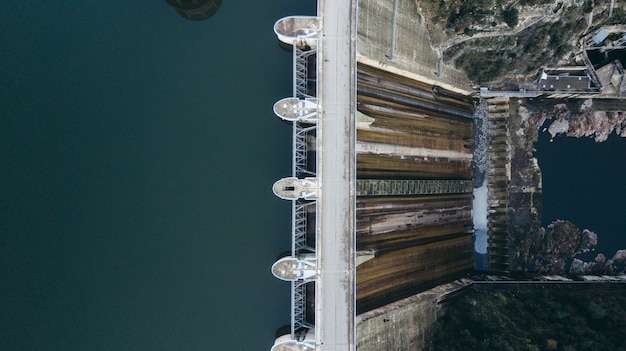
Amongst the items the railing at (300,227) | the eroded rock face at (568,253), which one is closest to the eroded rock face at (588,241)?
the eroded rock face at (568,253)

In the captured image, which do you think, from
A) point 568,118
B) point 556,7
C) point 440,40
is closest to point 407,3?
point 440,40


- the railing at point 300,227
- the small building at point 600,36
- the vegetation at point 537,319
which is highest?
the small building at point 600,36

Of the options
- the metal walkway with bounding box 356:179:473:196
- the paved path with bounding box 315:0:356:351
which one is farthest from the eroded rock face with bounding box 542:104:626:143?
the paved path with bounding box 315:0:356:351

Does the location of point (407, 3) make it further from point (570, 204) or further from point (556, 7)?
point (570, 204)

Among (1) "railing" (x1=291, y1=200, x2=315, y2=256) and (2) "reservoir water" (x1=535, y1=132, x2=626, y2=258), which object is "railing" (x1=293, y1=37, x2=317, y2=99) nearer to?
(1) "railing" (x1=291, y1=200, x2=315, y2=256)

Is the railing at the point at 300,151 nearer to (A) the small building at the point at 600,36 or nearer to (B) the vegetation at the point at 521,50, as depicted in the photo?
(B) the vegetation at the point at 521,50

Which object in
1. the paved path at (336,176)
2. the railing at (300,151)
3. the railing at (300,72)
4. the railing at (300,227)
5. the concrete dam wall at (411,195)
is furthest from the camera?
the concrete dam wall at (411,195)

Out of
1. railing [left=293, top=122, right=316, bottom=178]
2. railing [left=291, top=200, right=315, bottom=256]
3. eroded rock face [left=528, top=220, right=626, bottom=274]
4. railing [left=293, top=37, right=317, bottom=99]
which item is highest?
railing [left=293, top=37, right=317, bottom=99]
